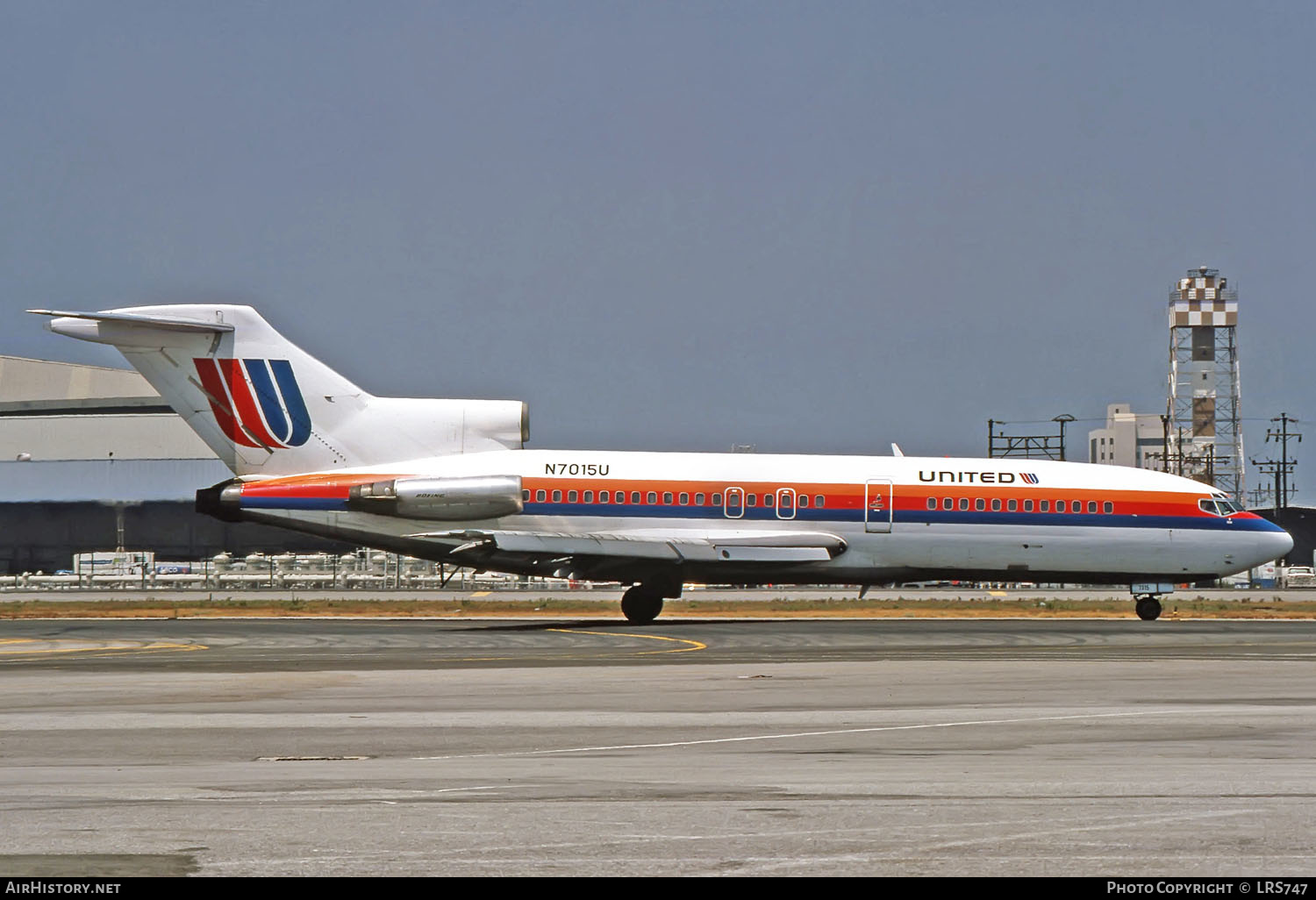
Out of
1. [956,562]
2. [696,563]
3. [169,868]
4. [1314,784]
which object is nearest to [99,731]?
[169,868]

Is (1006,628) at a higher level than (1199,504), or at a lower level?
lower

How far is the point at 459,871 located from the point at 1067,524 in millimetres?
30801

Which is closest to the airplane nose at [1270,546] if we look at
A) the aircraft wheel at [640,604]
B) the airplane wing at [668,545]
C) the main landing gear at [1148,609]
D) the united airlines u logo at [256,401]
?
the main landing gear at [1148,609]

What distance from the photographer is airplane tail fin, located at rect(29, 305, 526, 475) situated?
36094mm

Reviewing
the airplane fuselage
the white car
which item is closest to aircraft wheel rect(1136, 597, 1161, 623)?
the airplane fuselage

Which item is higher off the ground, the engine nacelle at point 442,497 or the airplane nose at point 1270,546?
the engine nacelle at point 442,497

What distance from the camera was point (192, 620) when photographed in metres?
37.6

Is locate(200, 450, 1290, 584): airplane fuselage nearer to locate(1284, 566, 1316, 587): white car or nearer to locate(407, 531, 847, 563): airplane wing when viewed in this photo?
locate(407, 531, 847, 563): airplane wing

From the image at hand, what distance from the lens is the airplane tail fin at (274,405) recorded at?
36094 millimetres

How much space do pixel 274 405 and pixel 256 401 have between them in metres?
0.41

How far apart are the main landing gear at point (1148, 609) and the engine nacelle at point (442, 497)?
15349 mm

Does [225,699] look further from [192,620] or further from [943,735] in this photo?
[192,620]

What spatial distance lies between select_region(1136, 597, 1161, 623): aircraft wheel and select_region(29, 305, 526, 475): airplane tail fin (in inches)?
620

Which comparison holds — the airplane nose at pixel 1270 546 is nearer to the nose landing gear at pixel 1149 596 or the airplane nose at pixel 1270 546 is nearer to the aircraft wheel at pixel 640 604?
the nose landing gear at pixel 1149 596
